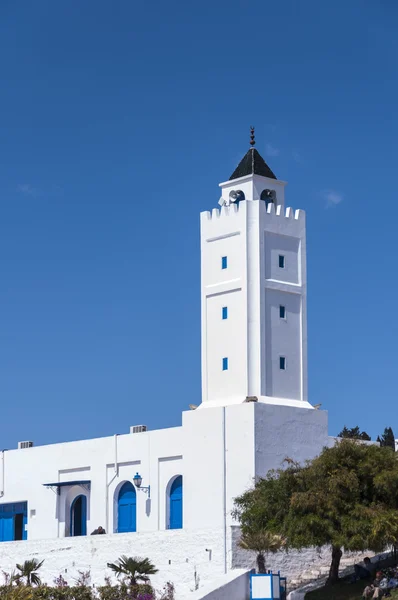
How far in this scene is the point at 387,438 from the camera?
2490 inches

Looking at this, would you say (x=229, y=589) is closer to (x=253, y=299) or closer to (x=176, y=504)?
(x=176, y=504)

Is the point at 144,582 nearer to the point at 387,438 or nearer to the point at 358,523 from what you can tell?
the point at 358,523

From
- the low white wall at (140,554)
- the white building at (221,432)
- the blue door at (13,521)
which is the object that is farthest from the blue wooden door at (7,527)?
the low white wall at (140,554)

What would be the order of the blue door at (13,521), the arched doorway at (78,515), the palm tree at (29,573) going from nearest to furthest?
the palm tree at (29,573) → the arched doorway at (78,515) → the blue door at (13,521)

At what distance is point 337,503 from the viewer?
109 feet

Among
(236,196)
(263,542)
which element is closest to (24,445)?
(236,196)

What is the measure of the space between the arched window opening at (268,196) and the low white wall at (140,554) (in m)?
11.9

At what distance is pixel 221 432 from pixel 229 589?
6714 millimetres

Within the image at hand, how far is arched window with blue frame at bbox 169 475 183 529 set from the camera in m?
42.5

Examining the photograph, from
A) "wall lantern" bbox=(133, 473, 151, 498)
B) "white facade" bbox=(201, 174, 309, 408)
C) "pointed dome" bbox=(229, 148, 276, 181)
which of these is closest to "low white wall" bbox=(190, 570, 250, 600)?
"white facade" bbox=(201, 174, 309, 408)

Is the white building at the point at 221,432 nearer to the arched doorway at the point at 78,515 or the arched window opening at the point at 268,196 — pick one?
the arched window opening at the point at 268,196

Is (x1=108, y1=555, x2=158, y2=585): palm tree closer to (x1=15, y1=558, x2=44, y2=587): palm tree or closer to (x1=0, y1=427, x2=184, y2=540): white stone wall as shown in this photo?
(x1=15, y1=558, x2=44, y2=587): palm tree

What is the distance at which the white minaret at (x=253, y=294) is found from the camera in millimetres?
40969

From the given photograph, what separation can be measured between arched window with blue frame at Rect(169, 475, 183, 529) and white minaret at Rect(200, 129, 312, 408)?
3371 mm
